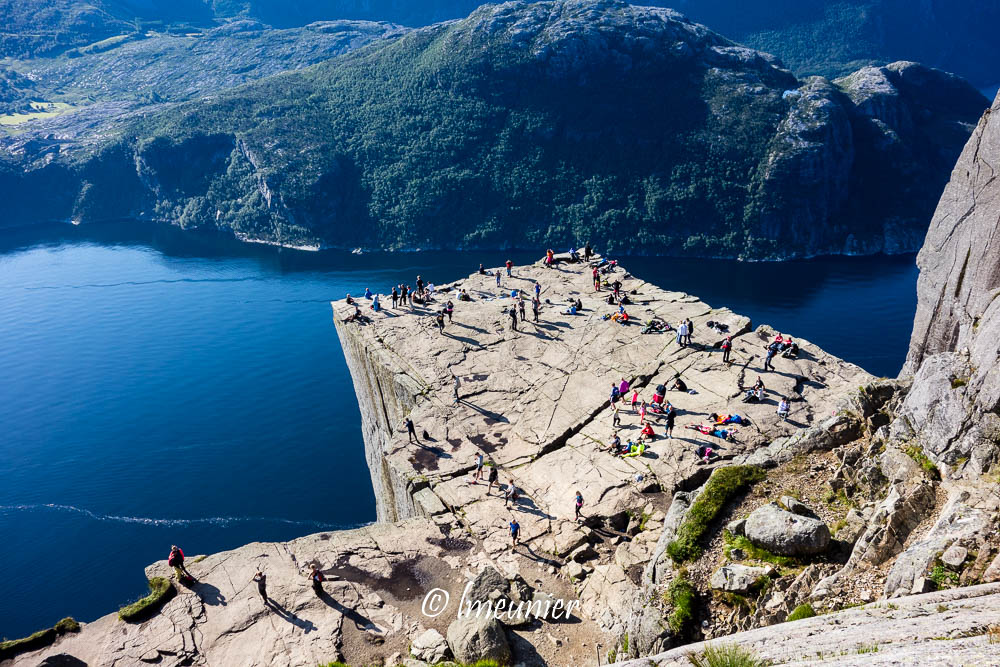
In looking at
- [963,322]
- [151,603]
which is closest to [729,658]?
[963,322]

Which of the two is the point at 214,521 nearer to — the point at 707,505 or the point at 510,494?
the point at 510,494

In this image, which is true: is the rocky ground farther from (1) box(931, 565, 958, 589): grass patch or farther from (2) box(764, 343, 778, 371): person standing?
(2) box(764, 343, 778, 371): person standing

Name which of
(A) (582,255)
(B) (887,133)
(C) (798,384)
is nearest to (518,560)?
(C) (798,384)

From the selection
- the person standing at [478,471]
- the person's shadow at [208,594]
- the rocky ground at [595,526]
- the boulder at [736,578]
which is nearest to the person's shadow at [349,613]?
the rocky ground at [595,526]

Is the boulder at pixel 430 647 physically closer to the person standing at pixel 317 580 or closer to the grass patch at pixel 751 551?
the person standing at pixel 317 580

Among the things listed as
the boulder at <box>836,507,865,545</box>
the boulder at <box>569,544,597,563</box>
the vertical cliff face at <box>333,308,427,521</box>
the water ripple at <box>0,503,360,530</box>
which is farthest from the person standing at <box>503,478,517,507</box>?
the water ripple at <box>0,503,360,530</box>

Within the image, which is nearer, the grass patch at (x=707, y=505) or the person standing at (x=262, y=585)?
the grass patch at (x=707, y=505)
